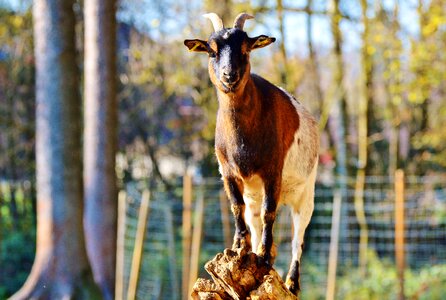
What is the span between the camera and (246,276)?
3248mm

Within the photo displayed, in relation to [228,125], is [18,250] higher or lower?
lower

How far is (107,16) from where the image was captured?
928cm

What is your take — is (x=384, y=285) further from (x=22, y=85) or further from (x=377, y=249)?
(x=22, y=85)

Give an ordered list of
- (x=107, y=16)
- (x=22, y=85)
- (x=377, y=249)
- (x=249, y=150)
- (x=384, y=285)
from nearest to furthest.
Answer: (x=249, y=150)
(x=107, y=16)
(x=384, y=285)
(x=377, y=249)
(x=22, y=85)

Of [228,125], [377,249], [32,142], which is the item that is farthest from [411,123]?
[228,125]

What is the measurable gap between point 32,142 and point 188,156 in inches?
126

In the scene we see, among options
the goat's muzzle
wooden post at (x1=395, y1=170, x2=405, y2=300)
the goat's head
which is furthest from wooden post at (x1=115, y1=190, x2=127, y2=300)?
the goat's muzzle

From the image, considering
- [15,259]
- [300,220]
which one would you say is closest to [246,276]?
[300,220]

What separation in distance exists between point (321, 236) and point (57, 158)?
203 inches

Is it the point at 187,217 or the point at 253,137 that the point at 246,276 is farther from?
the point at 187,217

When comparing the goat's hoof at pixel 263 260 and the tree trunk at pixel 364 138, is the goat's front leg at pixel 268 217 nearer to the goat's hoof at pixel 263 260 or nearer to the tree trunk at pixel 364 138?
the goat's hoof at pixel 263 260

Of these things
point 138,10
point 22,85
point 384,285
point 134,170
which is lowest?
point 384,285

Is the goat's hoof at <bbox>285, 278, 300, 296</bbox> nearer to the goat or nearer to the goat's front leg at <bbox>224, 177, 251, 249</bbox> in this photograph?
the goat

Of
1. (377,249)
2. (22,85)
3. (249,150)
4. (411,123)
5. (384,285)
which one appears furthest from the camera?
(411,123)
